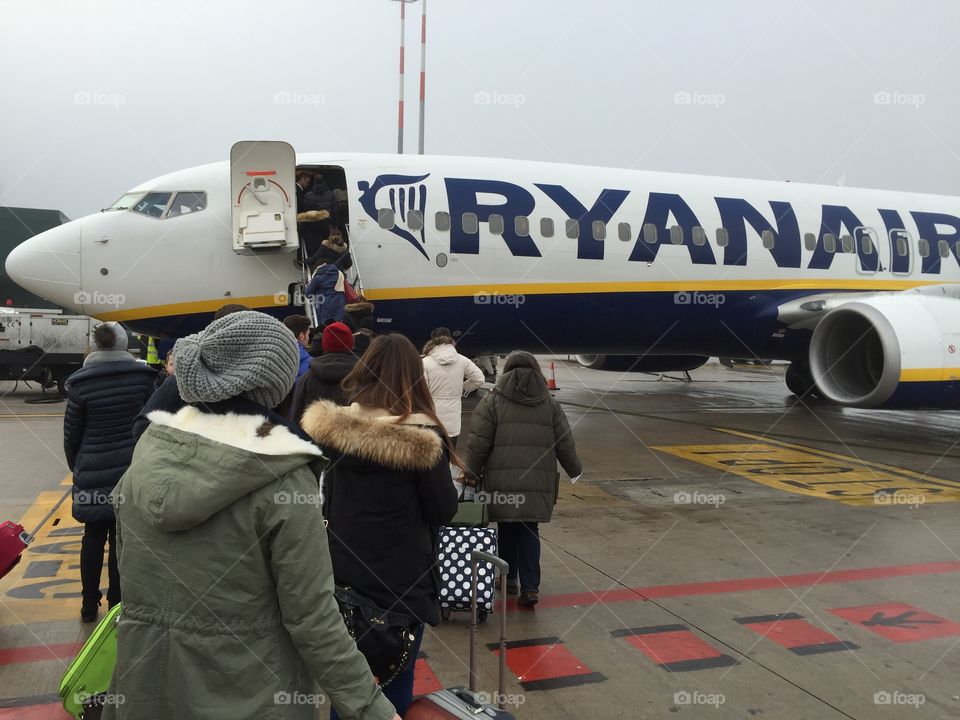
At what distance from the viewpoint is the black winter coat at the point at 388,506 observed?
105 inches

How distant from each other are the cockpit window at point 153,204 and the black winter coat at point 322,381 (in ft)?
21.0

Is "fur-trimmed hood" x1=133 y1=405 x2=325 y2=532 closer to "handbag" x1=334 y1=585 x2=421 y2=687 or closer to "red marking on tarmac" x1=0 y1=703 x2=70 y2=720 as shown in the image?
"handbag" x1=334 y1=585 x2=421 y2=687

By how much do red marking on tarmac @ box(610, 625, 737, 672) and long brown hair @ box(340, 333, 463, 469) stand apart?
6.10ft

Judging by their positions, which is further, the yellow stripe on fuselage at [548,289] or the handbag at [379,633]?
the yellow stripe on fuselage at [548,289]

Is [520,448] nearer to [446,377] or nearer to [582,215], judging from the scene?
[446,377]

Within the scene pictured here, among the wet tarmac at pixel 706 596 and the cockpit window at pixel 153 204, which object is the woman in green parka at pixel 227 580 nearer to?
the wet tarmac at pixel 706 596

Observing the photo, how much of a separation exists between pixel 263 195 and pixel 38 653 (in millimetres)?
6872

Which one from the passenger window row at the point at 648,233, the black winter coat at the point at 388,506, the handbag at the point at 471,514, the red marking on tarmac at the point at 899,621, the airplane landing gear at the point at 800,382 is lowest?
the airplane landing gear at the point at 800,382

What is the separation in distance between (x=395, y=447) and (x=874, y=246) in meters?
13.3

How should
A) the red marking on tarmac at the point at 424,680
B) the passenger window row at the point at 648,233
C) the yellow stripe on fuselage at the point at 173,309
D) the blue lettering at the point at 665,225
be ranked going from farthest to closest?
1. the blue lettering at the point at 665,225
2. the passenger window row at the point at 648,233
3. the yellow stripe on fuselage at the point at 173,309
4. the red marking on tarmac at the point at 424,680

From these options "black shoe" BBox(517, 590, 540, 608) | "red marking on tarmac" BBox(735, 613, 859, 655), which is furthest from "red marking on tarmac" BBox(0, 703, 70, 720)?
"red marking on tarmac" BBox(735, 613, 859, 655)

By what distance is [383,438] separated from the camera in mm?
2701

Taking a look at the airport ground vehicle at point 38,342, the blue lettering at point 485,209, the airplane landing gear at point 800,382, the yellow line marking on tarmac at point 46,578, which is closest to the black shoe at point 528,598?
the yellow line marking on tarmac at point 46,578

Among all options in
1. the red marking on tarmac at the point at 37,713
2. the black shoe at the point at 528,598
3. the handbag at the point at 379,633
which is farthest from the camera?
the black shoe at the point at 528,598
